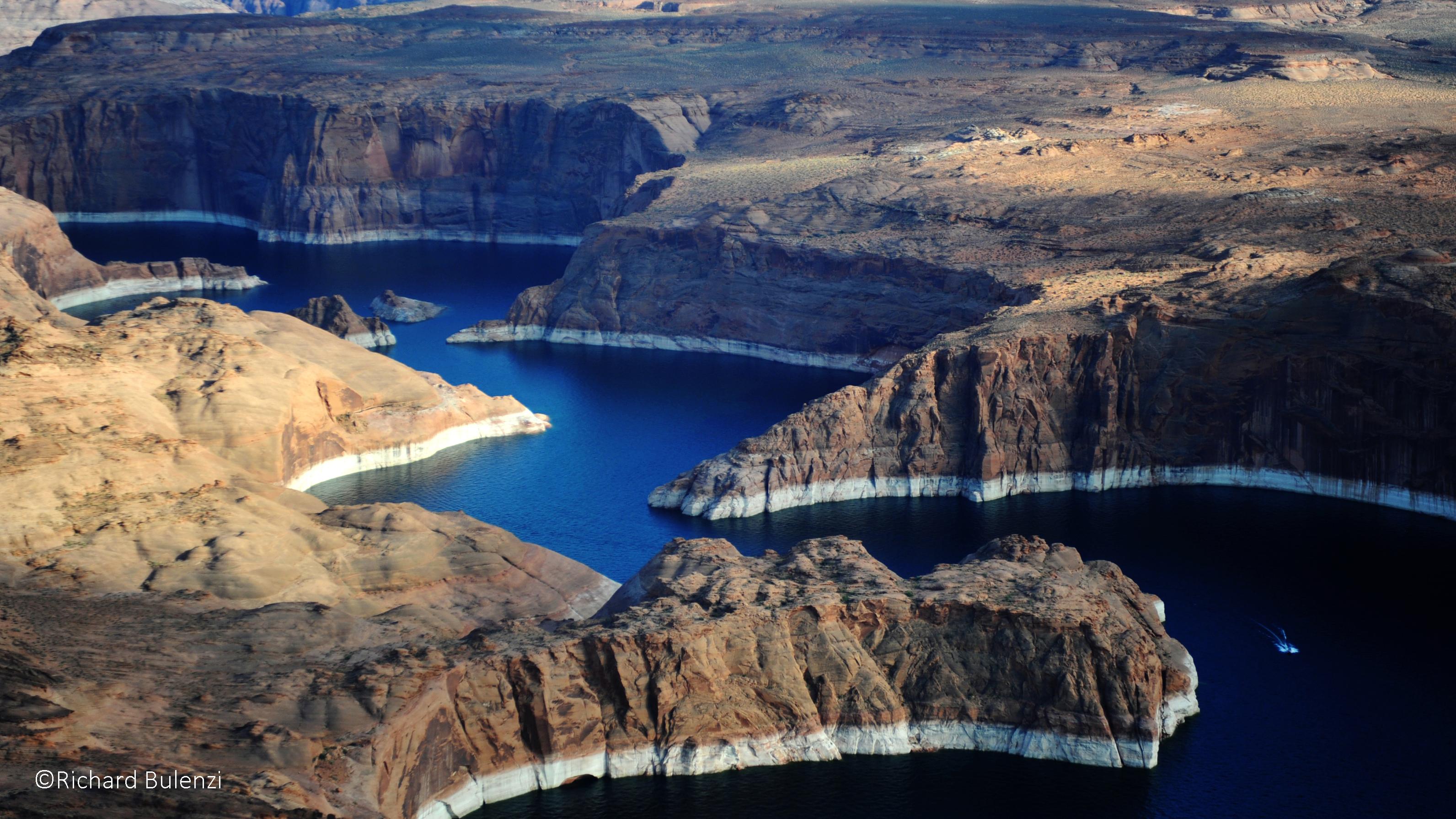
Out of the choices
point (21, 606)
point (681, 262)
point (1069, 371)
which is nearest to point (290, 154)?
point (681, 262)

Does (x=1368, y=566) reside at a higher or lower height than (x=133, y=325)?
lower

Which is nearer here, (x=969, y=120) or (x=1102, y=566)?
(x=1102, y=566)

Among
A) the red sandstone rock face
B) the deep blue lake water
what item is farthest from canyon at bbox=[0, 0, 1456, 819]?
the deep blue lake water

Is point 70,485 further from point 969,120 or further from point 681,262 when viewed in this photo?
point 969,120

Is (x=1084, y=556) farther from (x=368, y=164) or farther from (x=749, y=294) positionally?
(x=368, y=164)

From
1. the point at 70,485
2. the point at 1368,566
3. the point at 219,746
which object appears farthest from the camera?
the point at 1368,566

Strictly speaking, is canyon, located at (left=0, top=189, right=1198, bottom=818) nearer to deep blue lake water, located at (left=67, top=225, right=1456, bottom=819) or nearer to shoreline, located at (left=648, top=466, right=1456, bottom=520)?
deep blue lake water, located at (left=67, top=225, right=1456, bottom=819)

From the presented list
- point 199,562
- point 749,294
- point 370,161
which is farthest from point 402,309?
point 199,562
